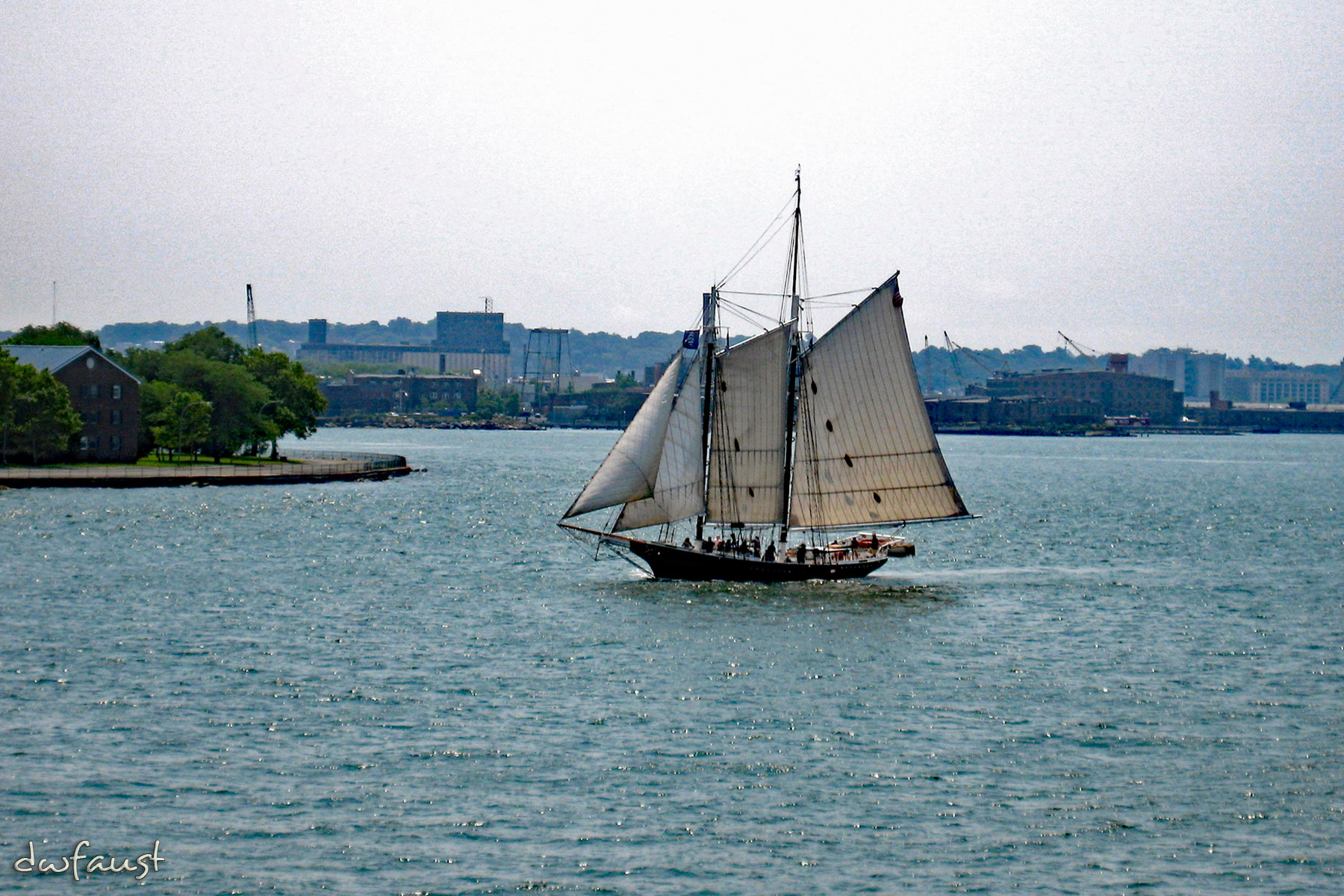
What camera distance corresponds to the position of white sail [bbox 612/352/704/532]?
2746 inches

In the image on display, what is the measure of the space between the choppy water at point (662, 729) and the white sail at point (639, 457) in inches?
175

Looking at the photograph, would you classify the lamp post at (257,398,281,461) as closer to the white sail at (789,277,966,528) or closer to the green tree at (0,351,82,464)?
the green tree at (0,351,82,464)

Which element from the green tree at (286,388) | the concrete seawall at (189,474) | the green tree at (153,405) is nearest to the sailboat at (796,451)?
the concrete seawall at (189,474)

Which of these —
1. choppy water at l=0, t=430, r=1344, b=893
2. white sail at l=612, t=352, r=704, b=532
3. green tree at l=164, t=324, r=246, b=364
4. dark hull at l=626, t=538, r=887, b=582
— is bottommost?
choppy water at l=0, t=430, r=1344, b=893

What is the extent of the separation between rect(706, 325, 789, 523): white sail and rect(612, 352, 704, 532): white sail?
1.65 metres

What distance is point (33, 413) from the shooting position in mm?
131000

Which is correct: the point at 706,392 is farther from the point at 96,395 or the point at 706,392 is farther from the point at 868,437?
the point at 96,395

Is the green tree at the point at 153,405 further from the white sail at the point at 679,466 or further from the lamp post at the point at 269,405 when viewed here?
the white sail at the point at 679,466

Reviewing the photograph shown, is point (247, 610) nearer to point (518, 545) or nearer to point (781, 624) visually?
point (781, 624)

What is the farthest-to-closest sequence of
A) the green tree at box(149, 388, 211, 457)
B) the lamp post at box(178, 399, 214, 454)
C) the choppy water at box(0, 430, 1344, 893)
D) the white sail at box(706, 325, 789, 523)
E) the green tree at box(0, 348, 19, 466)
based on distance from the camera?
the green tree at box(149, 388, 211, 457), the lamp post at box(178, 399, 214, 454), the green tree at box(0, 348, 19, 466), the white sail at box(706, 325, 789, 523), the choppy water at box(0, 430, 1344, 893)

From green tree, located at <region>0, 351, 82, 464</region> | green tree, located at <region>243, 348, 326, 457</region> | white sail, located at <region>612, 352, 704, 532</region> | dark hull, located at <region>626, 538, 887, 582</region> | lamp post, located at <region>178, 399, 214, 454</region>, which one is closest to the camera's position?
white sail, located at <region>612, 352, 704, 532</region>

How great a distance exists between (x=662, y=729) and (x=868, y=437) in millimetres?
34355

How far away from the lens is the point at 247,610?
62.6 m

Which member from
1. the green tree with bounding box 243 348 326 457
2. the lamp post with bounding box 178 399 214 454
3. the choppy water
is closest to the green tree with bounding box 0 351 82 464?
the lamp post with bounding box 178 399 214 454
